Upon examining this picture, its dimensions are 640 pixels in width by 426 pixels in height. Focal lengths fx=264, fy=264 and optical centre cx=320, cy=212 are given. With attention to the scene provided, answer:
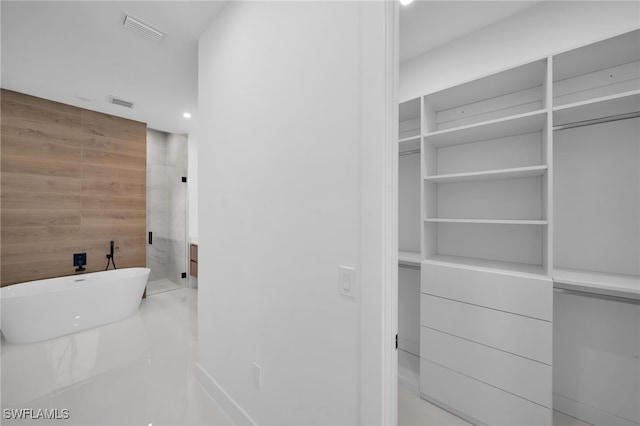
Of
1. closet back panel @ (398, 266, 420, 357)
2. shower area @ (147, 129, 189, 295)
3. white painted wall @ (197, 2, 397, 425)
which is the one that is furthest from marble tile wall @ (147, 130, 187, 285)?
closet back panel @ (398, 266, 420, 357)

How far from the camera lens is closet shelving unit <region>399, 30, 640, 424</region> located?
1.51 meters

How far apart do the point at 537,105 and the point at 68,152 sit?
490 cm

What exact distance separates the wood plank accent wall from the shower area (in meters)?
0.51

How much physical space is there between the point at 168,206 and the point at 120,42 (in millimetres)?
3012

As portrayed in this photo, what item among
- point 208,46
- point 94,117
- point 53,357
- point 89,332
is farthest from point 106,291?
point 208,46

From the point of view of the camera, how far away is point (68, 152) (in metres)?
3.33

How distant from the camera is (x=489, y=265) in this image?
1.82 meters

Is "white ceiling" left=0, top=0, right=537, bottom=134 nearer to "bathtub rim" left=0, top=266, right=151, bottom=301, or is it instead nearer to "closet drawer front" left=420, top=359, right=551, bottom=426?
"bathtub rim" left=0, top=266, right=151, bottom=301

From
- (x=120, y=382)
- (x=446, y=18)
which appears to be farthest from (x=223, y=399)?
(x=446, y=18)

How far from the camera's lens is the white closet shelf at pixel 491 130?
63.2 inches

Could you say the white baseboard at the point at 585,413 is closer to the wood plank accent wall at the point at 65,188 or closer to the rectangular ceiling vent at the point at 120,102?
the wood plank accent wall at the point at 65,188

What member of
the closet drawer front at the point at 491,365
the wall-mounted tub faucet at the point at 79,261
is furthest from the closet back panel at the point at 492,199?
the wall-mounted tub faucet at the point at 79,261

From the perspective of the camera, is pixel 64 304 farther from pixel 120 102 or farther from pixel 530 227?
pixel 530 227

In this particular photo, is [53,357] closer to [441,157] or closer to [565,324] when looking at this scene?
[441,157]
